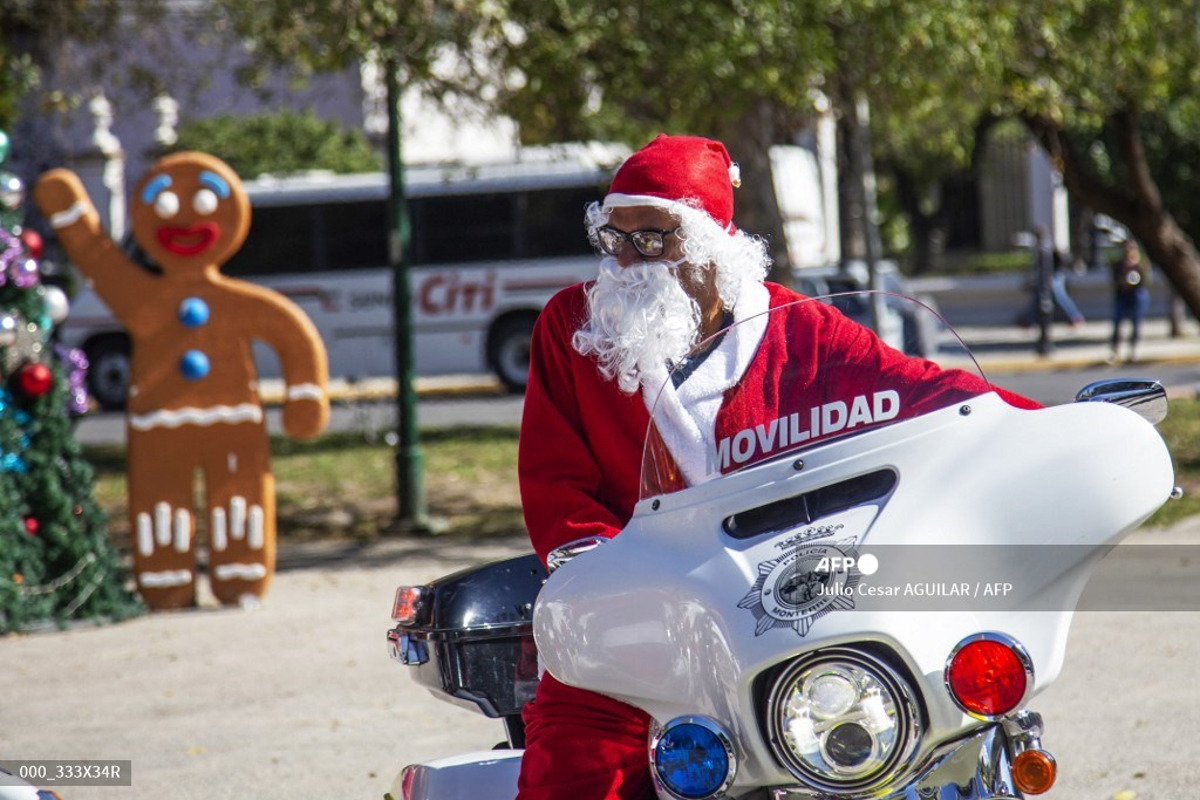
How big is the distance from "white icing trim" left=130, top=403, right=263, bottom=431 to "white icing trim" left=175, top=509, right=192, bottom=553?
0.45 m

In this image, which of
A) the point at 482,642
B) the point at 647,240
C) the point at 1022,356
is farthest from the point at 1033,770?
the point at 1022,356

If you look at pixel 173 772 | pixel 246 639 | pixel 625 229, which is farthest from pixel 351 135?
pixel 625 229

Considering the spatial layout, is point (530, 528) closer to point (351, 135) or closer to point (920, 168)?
point (351, 135)

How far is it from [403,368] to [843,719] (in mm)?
8261

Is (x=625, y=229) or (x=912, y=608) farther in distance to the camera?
(x=625, y=229)

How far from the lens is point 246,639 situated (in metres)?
7.39

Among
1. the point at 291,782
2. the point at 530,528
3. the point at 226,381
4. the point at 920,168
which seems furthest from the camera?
the point at 920,168

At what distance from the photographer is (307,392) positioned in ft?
→ 26.0

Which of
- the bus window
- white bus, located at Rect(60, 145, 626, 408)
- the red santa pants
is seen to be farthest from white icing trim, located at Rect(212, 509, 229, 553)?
the bus window

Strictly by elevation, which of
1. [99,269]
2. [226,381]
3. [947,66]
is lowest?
[226,381]

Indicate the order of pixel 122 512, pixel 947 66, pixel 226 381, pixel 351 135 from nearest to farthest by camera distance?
pixel 226 381
pixel 947 66
pixel 122 512
pixel 351 135

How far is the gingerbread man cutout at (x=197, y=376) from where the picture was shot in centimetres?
795

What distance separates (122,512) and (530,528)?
9.51 metres

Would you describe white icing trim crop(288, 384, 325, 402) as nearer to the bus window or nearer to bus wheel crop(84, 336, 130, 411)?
the bus window
